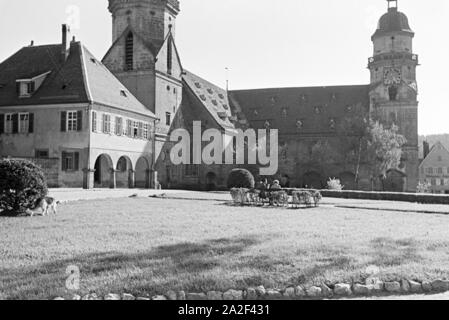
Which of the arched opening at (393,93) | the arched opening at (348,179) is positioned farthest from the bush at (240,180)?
the arched opening at (393,93)

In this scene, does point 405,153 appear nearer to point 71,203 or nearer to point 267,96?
point 267,96

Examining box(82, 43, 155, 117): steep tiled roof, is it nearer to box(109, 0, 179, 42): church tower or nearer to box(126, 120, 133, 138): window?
box(126, 120, 133, 138): window

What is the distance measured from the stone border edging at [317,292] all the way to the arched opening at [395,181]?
179 ft

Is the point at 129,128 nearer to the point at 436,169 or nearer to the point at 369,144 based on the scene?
the point at 369,144

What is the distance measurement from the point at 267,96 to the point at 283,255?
6020cm

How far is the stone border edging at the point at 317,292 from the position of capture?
690 cm

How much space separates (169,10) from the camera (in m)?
49.7

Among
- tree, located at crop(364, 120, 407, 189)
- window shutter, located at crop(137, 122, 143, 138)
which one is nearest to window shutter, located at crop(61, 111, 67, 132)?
window shutter, located at crop(137, 122, 143, 138)

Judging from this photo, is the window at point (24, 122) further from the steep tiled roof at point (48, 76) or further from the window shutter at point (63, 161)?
the window shutter at point (63, 161)

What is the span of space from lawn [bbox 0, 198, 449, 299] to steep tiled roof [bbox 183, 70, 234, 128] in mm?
39387

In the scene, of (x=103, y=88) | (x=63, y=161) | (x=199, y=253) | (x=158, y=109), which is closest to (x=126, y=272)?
(x=199, y=253)

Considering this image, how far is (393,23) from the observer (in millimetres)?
61688

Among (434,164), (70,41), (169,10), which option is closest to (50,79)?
(70,41)

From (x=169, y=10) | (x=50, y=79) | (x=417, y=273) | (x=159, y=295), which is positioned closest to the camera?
(x=159, y=295)
